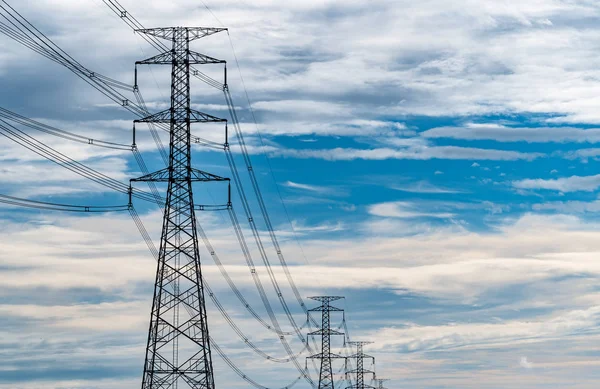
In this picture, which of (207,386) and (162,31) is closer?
(207,386)

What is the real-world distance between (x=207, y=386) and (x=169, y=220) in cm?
1277

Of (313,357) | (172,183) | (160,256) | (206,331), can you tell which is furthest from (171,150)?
(313,357)

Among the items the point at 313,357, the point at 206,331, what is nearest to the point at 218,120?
the point at 206,331

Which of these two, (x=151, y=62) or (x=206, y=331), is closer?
(x=206, y=331)

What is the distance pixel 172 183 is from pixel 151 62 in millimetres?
10572

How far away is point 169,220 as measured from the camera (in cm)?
8594

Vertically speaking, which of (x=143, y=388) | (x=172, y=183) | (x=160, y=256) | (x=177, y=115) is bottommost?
(x=143, y=388)

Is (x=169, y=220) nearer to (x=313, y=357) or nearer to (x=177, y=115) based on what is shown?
(x=177, y=115)

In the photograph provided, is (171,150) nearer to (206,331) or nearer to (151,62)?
(151,62)

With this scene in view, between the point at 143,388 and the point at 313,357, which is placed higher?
the point at 313,357

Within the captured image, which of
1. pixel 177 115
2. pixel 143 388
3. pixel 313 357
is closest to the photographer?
pixel 143 388

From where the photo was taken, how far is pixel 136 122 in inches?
3413

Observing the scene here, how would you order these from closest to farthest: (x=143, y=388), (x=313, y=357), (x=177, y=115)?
(x=143, y=388), (x=177, y=115), (x=313, y=357)

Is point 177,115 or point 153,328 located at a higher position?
point 177,115
